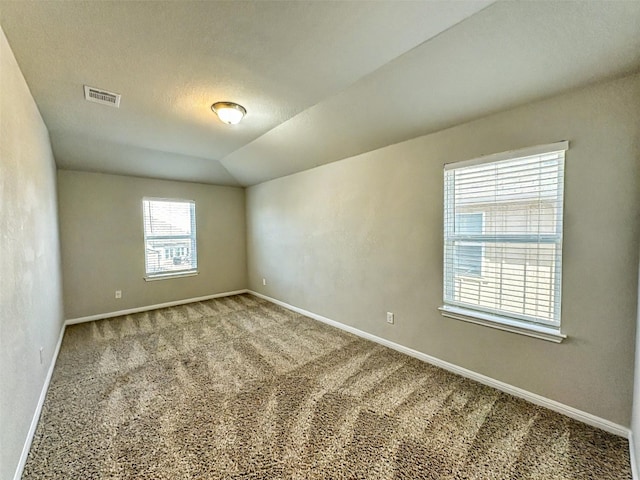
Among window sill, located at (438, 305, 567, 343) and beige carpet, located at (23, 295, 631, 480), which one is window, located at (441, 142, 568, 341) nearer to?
window sill, located at (438, 305, 567, 343)

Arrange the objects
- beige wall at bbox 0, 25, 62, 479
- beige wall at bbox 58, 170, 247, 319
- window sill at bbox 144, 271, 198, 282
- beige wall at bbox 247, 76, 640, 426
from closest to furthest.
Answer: beige wall at bbox 0, 25, 62, 479 < beige wall at bbox 247, 76, 640, 426 < beige wall at bbox 58, 170, 247, 319 < window sill at bbox 144, 271, 198, 282

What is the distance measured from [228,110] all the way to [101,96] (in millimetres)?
1045

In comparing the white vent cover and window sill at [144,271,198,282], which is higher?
the white vent cover

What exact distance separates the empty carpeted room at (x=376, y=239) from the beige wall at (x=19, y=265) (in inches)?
1.0

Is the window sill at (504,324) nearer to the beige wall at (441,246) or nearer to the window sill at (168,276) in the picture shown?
the beige wall at (441,246)

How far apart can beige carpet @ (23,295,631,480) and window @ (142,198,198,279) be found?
185 centimetres

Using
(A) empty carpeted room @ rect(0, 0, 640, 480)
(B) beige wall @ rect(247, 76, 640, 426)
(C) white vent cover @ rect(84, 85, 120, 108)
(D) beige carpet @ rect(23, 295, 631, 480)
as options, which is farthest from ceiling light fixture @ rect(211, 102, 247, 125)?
(D) beige carpet @ rect(23, 295, 631, 480)

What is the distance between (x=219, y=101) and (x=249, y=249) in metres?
3.50

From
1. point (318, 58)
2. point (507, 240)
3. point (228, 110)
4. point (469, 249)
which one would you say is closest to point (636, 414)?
point (507, 240)

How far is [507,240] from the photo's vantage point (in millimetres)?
2160

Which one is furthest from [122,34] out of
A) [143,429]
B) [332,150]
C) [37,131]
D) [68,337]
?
[68,337]

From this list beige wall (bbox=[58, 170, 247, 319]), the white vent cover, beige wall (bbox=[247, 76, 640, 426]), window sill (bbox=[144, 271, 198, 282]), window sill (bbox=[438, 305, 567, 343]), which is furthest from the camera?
window sill (bbox=[144, 271, 198, 282])

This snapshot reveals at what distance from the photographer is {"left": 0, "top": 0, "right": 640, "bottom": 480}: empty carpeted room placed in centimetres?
148

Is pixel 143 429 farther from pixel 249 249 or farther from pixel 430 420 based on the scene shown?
pixel 249 249
